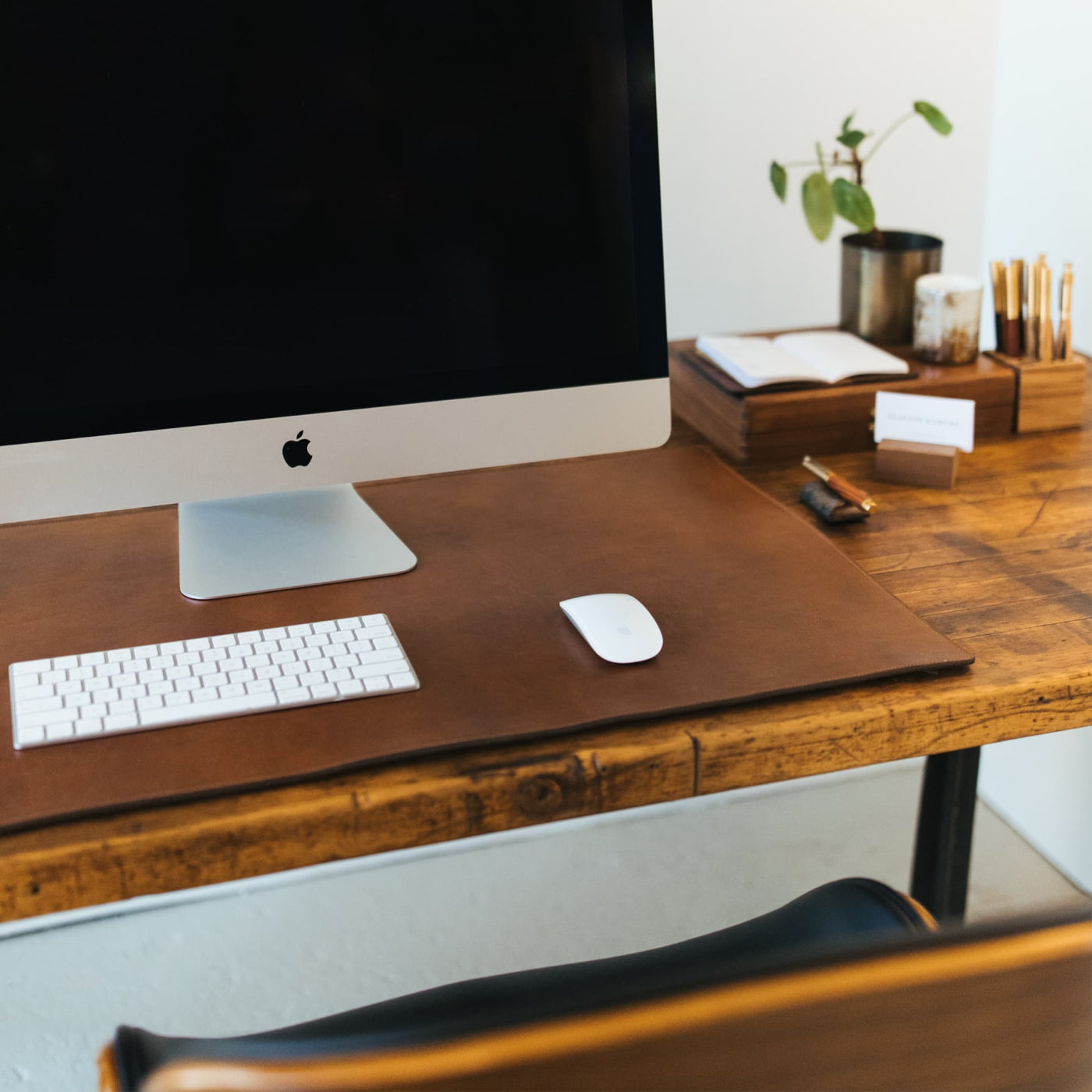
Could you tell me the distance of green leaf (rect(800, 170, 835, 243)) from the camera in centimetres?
142

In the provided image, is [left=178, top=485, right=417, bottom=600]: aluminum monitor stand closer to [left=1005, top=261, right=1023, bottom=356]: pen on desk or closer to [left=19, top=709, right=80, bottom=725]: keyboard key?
[left=19, top=709, right=80, bottom=725]: keyboard key

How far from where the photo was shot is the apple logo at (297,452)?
3.29 feet

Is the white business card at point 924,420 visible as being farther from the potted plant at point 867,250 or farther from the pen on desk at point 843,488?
the potted plant at point 867,250

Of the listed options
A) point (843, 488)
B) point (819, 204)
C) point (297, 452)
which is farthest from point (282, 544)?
point (819, 204)

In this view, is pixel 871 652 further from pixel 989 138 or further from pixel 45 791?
pixel 989 138

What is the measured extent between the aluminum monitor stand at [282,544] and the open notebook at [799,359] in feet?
1.59

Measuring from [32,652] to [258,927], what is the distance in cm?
92

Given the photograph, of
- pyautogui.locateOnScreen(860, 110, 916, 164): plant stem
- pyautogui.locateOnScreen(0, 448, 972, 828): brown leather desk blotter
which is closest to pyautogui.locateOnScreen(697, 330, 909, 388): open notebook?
pyautogui.locateOnScreen(0, 448, 972, 828): brown leather desk blotter

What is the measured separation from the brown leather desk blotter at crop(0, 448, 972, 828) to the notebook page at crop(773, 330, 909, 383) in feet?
0.64

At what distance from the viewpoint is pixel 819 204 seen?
1.42 m

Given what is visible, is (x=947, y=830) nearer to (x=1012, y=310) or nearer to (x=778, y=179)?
(x=1012, y=310)

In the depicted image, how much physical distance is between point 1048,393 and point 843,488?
391 millimetres

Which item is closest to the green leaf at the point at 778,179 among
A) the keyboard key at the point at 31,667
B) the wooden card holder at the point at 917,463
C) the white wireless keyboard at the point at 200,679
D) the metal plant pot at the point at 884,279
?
the metal plant pot at the point at 884,279

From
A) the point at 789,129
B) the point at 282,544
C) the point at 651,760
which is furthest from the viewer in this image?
the point at 789,129
